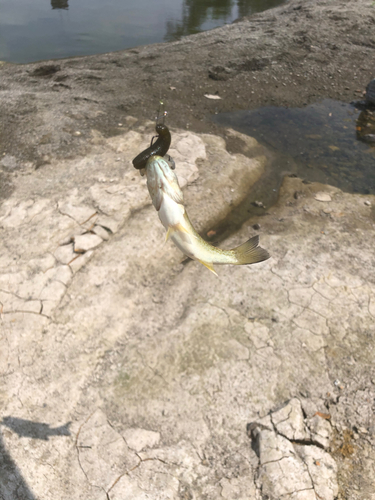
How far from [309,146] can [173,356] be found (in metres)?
5.42

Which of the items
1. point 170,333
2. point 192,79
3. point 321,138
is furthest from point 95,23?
point 170,333

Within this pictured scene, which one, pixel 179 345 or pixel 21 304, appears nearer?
pixel 179 345

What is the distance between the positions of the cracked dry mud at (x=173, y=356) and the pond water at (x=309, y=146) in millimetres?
917

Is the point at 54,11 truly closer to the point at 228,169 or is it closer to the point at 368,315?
the point at 228,169

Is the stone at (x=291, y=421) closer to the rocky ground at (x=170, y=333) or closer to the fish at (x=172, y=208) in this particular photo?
the rocky ground at (x=170, y=333)

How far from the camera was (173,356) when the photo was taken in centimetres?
299

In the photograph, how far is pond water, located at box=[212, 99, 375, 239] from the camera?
5430 millimetres

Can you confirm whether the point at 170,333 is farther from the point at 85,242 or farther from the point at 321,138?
the point at 321,138

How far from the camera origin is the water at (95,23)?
38.7ft

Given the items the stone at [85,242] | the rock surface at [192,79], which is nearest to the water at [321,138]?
the rock surface at [192,79]

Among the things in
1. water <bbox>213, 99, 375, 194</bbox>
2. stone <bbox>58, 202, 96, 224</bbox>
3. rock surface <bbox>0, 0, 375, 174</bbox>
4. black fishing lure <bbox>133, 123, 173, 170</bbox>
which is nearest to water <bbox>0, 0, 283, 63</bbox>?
rock surface <bbox>0, 0, 375, 174</bbox>

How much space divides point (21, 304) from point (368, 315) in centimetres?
361

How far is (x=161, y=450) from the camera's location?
2.53m

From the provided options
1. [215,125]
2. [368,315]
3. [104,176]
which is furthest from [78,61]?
[368,315]
